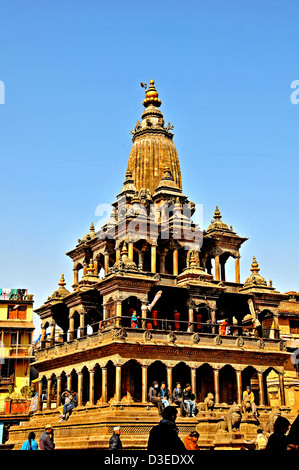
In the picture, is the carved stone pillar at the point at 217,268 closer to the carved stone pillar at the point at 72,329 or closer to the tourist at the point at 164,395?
the carved stone pillar at the point at 72,329

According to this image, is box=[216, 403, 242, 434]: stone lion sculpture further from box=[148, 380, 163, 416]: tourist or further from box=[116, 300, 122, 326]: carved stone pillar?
box=[116, 300, 122, 326]: carved stone pillar

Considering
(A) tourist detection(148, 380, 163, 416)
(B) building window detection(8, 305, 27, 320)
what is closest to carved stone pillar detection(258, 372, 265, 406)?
(A) tourist detection(148, 380, 163, 416)

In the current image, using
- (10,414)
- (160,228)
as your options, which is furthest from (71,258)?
(10,414)

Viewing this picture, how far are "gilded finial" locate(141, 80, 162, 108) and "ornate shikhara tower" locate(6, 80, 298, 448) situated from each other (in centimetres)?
9

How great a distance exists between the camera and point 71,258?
57531 millimetres

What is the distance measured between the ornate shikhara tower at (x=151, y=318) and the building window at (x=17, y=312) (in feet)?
54.2

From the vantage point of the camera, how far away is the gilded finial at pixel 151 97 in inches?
2285

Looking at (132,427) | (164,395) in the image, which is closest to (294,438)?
(132,427)

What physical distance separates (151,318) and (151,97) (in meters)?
23.5

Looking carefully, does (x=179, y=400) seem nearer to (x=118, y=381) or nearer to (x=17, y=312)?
(x=118, y=381)

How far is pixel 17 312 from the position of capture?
7194cm

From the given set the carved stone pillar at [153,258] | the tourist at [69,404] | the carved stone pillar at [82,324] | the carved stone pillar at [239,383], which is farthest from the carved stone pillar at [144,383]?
the carved stone pillar at [153,258]
